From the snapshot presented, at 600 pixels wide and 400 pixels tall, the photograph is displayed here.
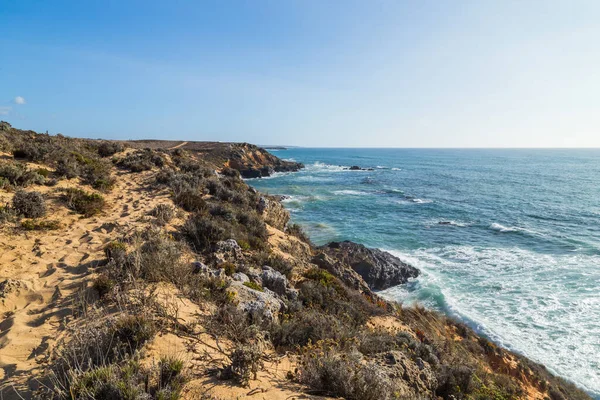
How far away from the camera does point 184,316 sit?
5.33 meters

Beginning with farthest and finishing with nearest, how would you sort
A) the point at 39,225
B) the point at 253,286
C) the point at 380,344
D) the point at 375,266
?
the point at 375,266 < the point at 39,225 < the point at 253,286 < the point at 380,344

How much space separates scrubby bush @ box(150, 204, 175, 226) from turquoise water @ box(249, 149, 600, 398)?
11.6m

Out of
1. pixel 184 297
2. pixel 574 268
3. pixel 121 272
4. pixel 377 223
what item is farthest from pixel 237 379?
pixel 377 223

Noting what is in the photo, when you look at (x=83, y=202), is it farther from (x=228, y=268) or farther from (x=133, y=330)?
(x=133, y=330)

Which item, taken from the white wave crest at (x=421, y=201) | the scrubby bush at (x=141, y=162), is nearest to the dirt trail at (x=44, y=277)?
the scrubby bush at (x=141, y=162)

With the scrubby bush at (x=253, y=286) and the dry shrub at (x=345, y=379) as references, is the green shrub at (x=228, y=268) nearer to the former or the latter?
the scrubby bush at (x=253, y=286)

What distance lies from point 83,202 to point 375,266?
13.9m

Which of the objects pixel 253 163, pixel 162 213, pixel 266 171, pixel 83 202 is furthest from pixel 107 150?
pixel 253 163

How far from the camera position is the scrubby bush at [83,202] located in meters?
10.1

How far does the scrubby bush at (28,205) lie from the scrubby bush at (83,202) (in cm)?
102

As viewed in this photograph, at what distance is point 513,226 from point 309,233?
1881cm

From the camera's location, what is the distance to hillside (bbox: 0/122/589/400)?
12.8 ft

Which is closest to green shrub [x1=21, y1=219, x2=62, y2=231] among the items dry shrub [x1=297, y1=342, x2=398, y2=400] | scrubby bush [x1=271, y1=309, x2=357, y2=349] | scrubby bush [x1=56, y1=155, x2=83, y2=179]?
scrubby bush [x1=56, y1=155, x2=83, y2=179]

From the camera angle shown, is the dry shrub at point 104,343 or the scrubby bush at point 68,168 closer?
the dry shrub at point 104,343
